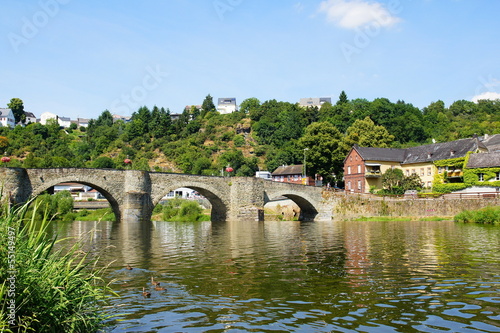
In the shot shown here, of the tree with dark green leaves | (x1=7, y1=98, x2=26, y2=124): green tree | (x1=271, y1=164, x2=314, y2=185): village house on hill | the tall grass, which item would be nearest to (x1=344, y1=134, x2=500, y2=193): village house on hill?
(x1=271, y1=164, x2=314, y2=185): village house on hill

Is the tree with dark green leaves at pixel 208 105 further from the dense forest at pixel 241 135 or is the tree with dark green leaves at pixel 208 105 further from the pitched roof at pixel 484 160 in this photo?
the pitched roof at pixel 484 160

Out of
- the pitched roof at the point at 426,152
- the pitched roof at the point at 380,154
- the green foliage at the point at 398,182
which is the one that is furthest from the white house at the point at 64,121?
the green foliage at the point at 398,182

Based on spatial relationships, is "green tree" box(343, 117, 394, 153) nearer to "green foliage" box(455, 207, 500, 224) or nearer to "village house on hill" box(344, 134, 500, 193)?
"village house on hill" box(344, 134, 500, 193)

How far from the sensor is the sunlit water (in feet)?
28.6

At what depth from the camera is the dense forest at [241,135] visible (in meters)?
95.9

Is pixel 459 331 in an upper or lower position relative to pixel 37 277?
lower

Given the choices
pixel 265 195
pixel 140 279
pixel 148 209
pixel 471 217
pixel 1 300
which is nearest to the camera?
pixel 1 300

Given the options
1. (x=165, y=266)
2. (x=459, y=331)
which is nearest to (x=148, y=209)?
(x=165, y=266)

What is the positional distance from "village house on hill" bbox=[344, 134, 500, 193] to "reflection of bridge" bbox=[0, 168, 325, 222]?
11.3 meters

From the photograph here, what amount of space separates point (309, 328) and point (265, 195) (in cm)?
4299

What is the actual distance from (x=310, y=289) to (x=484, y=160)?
1812 inches

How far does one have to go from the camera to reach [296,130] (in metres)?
117

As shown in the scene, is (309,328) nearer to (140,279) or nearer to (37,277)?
(37,277)

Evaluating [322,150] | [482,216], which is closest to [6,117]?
[322,150]
